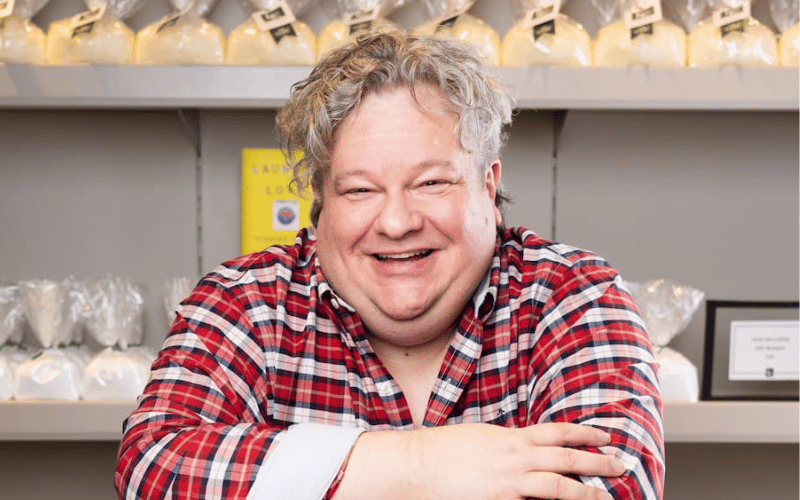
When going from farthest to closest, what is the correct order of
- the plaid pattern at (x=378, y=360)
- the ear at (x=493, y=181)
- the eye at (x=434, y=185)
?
1. the ear at (x=493, y=181)
2. the eye at (x=434, y=185)
3. the plaid pattern at (x=378, y=360)

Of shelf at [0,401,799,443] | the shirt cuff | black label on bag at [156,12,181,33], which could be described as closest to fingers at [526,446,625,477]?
the shirt cuff

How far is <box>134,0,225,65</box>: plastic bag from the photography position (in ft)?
5.96

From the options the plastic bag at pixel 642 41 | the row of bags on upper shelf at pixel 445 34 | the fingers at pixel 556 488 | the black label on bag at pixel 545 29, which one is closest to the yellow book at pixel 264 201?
the row of bags on upper shelf at pixel 445 34

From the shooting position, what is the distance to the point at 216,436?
3.61 feet

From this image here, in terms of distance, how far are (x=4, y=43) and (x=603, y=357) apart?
143 centimetres

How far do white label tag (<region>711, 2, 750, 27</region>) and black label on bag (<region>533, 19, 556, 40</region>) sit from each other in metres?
0.37

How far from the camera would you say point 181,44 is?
1817mm

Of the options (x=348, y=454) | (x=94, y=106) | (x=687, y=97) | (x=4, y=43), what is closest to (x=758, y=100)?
(x=687, y=97)

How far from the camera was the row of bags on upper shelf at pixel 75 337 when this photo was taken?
5.99 ft

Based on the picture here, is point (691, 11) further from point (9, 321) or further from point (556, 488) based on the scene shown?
point (9, 321)

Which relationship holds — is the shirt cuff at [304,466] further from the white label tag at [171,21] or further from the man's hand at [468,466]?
the white label tag at [171,21]

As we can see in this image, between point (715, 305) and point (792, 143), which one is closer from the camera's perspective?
point (715, 305)

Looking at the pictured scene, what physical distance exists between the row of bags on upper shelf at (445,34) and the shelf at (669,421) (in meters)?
0.75

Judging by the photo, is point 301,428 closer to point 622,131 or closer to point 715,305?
point 715,305
